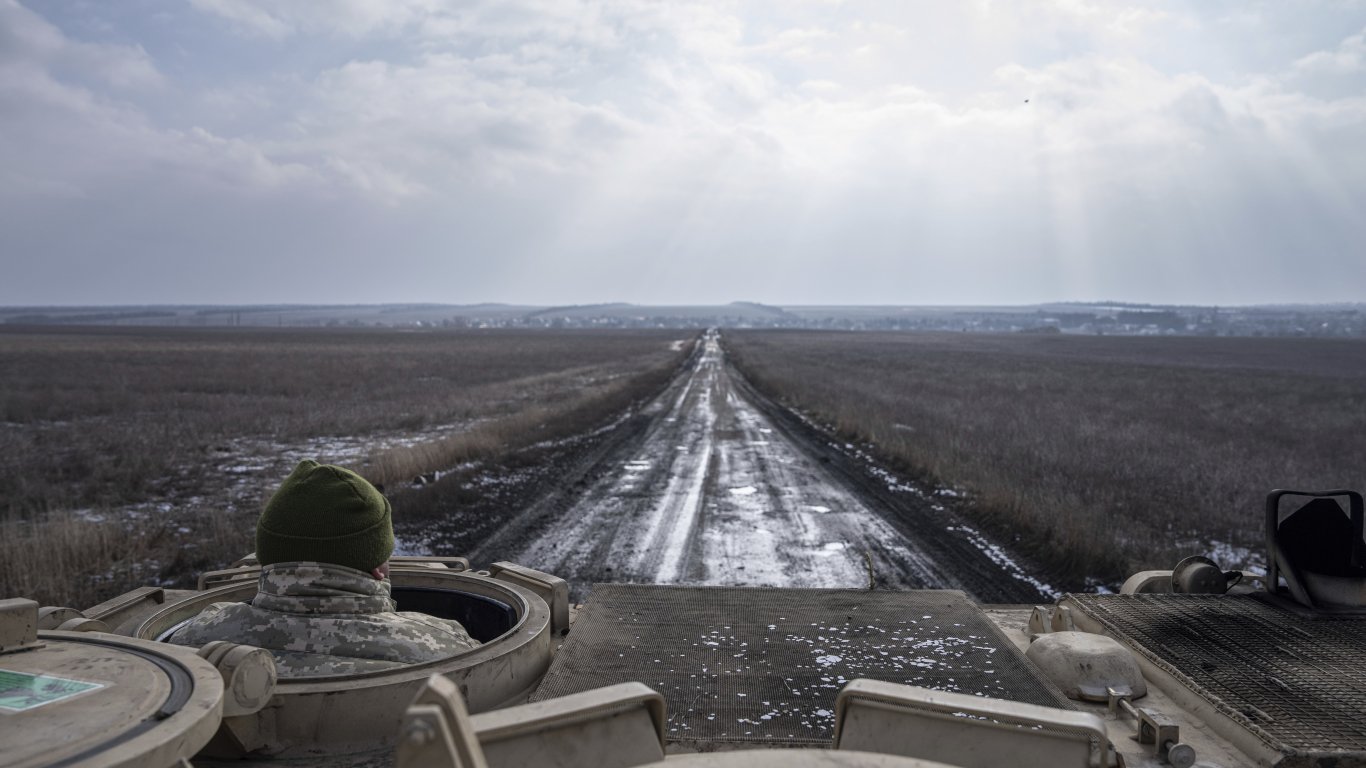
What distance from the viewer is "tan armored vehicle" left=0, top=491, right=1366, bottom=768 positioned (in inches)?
77.8

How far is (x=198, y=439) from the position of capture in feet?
67.9

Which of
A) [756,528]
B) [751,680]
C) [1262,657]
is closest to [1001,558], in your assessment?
[756,528]

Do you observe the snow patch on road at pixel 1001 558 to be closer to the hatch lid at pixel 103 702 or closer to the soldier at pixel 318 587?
the soldier at pixel 318 587

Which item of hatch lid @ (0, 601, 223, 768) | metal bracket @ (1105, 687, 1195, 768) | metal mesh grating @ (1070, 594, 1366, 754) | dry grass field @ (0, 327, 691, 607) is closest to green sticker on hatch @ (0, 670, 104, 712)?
hatch lid @ (0, 601, 223, 768)

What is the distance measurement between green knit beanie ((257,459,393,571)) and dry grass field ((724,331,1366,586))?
27.8ft

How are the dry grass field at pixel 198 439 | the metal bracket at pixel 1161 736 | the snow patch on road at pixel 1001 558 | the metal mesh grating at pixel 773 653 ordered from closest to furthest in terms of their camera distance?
the metal bracket at pixel 1161 736 → the metal mesh grating at pixel 773 653 → the snow patch on road at pixel 1001 558 → the dry grass field at pixel 198 439

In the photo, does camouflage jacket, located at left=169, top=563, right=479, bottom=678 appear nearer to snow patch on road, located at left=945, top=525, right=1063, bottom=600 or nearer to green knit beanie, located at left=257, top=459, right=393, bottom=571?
green knit beanie, located at left=257, top=459, right=393, bottom=571

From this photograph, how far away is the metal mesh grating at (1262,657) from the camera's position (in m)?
2.65

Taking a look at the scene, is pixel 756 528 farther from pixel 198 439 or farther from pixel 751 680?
pixel 198 439

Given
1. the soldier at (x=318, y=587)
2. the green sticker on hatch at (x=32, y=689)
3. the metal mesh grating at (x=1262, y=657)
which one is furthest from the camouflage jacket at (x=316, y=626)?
the metal mesh grating at (x=1262, y=657)

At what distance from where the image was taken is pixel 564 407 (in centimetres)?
2638

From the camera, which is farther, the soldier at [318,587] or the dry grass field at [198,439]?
the dry grass field at [198,439]

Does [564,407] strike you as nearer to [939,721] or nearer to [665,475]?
[665,475]

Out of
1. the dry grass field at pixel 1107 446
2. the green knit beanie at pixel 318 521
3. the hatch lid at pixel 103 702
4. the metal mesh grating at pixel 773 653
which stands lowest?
the dry grass field at pixel 1107 446
